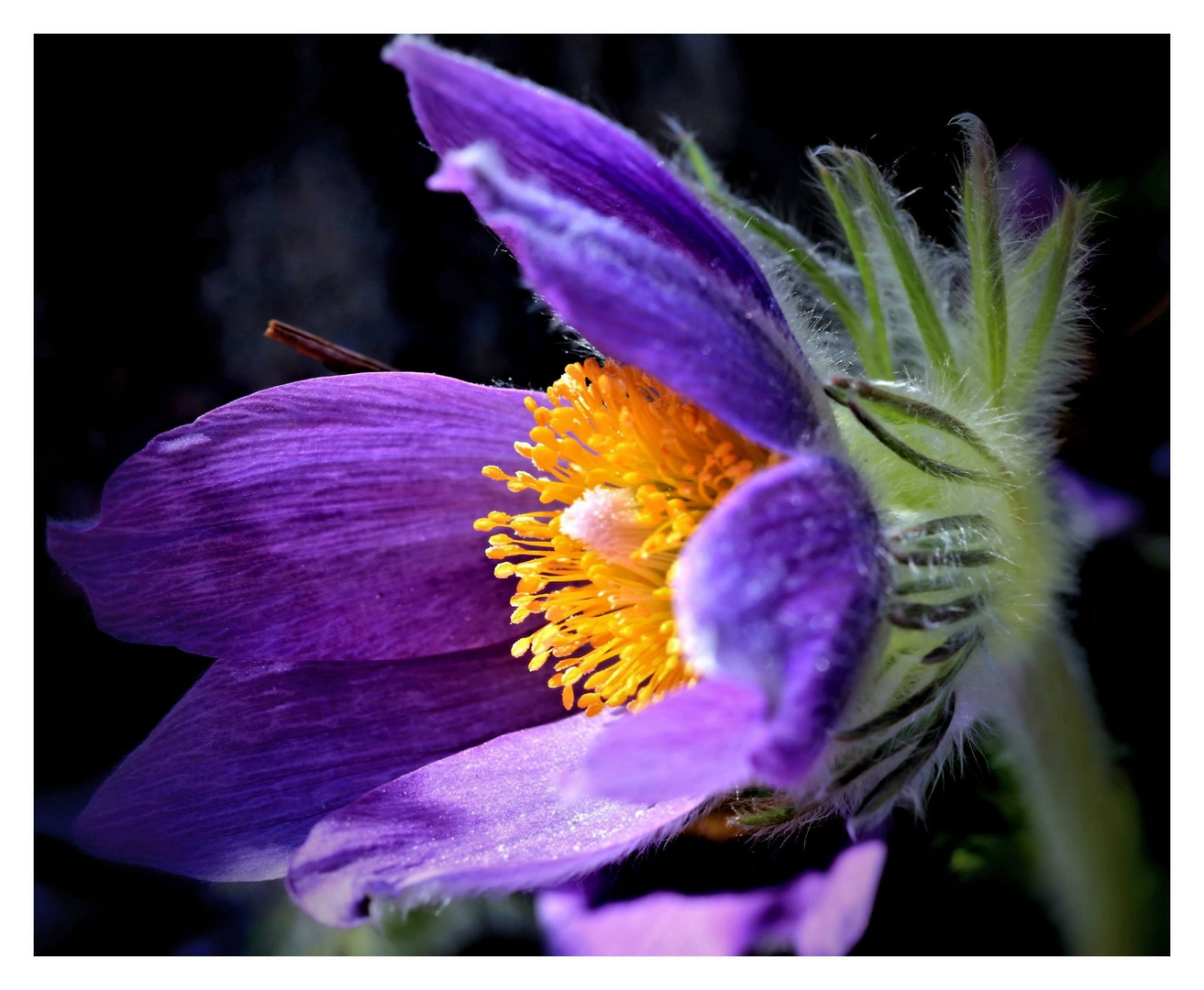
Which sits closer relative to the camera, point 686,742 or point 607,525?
point 686,742

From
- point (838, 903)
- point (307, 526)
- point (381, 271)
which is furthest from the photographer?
point (381, 271)

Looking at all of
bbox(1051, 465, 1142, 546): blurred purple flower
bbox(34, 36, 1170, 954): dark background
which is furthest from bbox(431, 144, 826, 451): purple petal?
bbox(1051, 465, 1142, 546): blurred purple flower

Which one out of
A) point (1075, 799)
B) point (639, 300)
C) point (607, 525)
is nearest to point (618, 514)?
point (607, 525)

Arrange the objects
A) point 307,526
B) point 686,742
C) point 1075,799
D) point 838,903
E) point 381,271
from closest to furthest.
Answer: point 686,742
point 838,903
point 307,526
point 1075,799
point 381,271

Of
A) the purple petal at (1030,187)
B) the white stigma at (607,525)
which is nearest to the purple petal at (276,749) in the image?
the white stigma at (607,525)

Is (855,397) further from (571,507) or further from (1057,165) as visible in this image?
(1057,165)

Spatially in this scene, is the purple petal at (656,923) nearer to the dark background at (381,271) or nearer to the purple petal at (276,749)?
the purple petal at (276,749)

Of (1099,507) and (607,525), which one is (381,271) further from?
(1099,507)

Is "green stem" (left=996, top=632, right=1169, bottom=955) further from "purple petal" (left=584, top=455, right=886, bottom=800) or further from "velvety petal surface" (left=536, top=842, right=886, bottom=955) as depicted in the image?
"purple petal" (left=584, top=455, right=886, bottom=800)

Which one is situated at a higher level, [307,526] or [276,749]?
[307,526]
